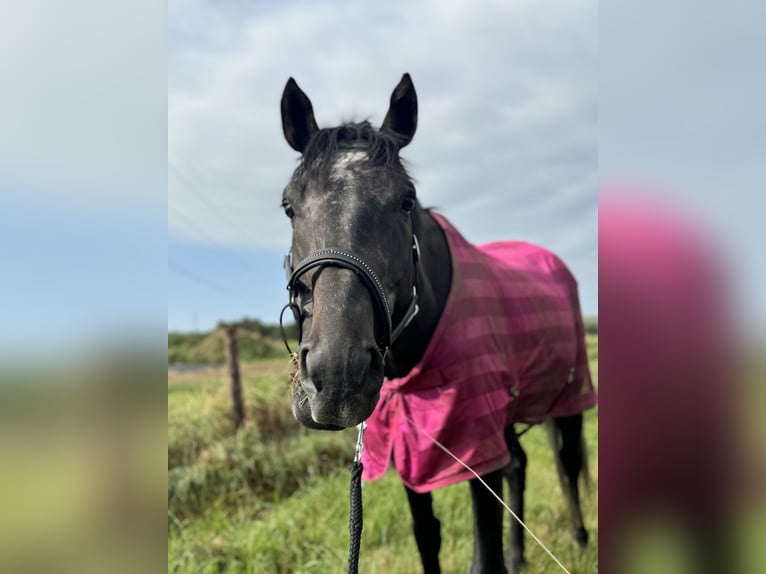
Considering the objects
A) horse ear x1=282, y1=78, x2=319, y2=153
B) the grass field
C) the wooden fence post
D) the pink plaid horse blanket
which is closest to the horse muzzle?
the pink plaid horse blanket

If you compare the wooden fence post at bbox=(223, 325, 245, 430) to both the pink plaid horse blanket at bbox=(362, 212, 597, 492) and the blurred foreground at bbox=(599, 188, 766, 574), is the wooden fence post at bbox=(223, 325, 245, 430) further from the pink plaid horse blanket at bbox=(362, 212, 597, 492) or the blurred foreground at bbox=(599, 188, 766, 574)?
the blurred foreground at bbox=(599, 188, 766, 574)

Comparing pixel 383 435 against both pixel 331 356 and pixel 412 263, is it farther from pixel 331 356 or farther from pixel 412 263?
pixel 331 356

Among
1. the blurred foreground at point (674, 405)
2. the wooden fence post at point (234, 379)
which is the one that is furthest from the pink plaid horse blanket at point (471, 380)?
the wooden fence post at point (234, 379)

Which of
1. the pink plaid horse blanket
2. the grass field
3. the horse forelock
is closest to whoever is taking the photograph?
the horse forelock

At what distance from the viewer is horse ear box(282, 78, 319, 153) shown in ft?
8.01

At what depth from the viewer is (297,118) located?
2506 millimetres

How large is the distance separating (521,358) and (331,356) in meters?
2.00

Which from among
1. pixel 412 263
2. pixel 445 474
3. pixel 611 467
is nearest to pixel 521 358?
pixel 445 474

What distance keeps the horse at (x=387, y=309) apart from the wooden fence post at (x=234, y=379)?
4619mm

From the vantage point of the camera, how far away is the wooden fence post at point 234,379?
285 inches

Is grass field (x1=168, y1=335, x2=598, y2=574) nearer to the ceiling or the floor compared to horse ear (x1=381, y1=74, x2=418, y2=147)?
nearer to the floor

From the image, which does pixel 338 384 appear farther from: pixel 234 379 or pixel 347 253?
pixel 234 379

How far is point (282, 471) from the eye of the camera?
19.7 ft

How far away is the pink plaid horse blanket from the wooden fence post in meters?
4.59
